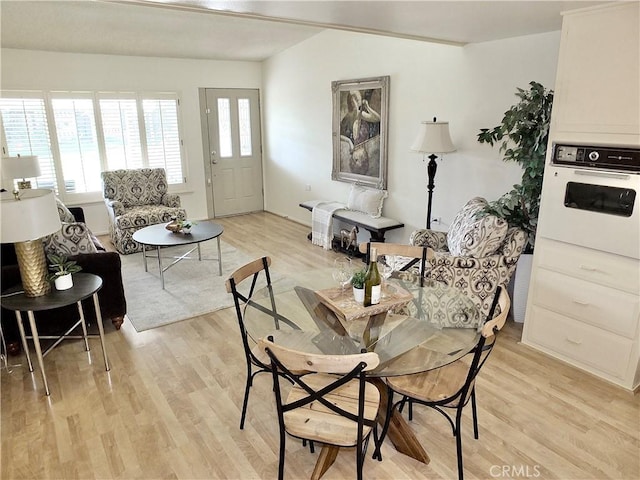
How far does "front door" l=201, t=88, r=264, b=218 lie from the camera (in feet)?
24.0

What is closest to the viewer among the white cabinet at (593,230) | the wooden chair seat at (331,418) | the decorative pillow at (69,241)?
the wooden chair seat at (331,418)

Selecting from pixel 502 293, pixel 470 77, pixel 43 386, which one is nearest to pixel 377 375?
pixel 502 293

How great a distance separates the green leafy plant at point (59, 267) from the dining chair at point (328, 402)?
1.87 meters

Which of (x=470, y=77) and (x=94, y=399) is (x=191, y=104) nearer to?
(x=470, y=77)

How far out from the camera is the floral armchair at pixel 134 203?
566cm

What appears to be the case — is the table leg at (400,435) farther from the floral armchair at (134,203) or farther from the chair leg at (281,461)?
the floral armchair at (134,203)

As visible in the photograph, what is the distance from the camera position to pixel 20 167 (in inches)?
207

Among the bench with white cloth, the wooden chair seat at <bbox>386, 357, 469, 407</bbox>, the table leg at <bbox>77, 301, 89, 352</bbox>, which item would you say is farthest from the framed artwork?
the table leg at <bbox>77, 301, 89, 352</bbox>

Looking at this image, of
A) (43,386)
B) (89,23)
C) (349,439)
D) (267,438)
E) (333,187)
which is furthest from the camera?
(333,187)

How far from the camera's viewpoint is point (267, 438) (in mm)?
2473

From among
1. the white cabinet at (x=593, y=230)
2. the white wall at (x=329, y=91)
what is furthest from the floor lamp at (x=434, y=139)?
the white cabinet at (x=593, y=230)

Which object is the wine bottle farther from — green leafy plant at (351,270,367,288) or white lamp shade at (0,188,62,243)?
white lamp shade at (0,188,62,243)

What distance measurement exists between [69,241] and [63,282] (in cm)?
58

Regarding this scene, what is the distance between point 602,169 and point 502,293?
1158 mm
